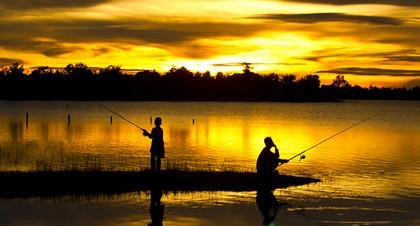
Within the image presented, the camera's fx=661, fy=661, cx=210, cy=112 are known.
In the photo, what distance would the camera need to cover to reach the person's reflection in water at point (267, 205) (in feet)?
65.3

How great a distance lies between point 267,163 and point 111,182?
5.63m

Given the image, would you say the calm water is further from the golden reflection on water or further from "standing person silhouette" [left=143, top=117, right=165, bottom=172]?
"standing person silhouette" [left=143, top=117, right=165, bottom=172]

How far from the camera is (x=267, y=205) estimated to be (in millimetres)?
21938

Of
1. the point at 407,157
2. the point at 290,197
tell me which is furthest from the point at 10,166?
the point at 407,157

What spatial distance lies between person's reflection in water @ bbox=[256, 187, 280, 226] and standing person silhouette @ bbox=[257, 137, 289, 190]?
29 centimetres

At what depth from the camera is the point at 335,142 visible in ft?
190

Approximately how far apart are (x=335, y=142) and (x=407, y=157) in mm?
14109

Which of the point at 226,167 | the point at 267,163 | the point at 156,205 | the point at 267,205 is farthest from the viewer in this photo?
the point at 226,167

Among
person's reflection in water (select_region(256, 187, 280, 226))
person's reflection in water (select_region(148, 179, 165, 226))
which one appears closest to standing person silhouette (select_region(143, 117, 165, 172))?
person's reflection in water (select_region(148, 179, 165, 226))

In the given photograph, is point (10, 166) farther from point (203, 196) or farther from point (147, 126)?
point (147, 126)

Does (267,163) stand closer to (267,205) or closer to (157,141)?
(267,205)

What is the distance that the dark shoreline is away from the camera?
22.6 metres

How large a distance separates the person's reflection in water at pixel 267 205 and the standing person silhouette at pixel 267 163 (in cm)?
29

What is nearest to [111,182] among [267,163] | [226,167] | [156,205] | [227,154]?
[156,205]
